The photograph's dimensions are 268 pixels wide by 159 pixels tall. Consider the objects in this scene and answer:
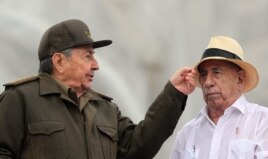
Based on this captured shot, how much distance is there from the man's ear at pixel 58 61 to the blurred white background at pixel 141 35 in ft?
2.28

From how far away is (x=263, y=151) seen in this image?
7.93 ft

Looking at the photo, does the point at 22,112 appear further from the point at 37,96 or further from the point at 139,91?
the point at 139,91

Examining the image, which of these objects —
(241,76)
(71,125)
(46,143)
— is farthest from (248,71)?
(46,143)

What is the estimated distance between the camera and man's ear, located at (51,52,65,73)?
257cm

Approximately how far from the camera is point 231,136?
254cm

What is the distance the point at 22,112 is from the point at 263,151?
1.04 m

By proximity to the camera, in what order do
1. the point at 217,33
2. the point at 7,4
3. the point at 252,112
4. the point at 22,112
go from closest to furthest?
the point at 22,112
the point at 252,112
the point at 7,4
the point at 217,33

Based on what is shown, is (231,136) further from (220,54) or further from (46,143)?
(46,143)

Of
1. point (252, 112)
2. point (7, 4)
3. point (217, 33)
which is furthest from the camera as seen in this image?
point (217, 33)

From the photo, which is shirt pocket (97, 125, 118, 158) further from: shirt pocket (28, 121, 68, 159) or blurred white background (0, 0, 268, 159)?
blurred white background (0, 0, 268, 159)

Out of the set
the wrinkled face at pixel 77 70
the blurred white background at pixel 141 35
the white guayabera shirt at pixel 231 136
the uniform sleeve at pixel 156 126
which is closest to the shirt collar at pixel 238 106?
the white guayabera shirt at pixel 231 136

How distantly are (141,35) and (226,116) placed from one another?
104 cm

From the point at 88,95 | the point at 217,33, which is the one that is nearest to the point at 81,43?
the point at 88,95

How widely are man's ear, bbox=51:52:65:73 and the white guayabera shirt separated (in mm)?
685
